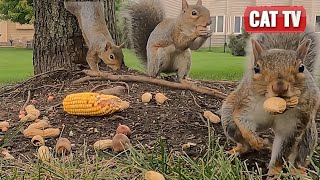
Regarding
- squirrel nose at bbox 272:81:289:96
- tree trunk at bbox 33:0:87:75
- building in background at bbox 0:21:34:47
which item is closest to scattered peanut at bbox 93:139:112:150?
squirrel nose at bbox 272:81:289:96

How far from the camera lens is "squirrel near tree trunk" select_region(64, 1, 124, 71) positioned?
271 cm

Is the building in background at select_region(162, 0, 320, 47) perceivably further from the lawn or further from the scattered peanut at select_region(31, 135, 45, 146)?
the scattered peanut at select_region(31, 135, 45, 146)

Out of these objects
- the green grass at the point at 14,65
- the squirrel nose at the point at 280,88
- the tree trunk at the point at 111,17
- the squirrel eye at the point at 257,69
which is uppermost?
the tree trunk at the point at 111,17

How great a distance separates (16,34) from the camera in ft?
39.0

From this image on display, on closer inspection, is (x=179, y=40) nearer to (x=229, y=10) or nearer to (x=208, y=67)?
(x=229, y=10)

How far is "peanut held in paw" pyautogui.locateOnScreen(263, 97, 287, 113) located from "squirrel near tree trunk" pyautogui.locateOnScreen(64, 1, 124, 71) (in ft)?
5.28

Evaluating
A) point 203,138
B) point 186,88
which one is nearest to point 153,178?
point 203,138

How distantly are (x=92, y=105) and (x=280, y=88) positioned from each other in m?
0.87

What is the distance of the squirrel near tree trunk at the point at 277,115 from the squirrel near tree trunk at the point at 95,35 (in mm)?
1391

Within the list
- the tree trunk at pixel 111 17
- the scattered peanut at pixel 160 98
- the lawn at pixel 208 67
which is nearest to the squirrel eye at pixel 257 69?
the scattered peanut at pixel 160 98

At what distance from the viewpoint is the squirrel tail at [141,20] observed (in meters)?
2.82

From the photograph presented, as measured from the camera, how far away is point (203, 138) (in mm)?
1675

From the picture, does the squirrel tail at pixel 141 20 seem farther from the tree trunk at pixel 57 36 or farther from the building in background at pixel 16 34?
the building in background at pixel 16 34

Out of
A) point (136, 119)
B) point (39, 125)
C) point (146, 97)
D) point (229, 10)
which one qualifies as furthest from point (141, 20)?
point (39, 125)
